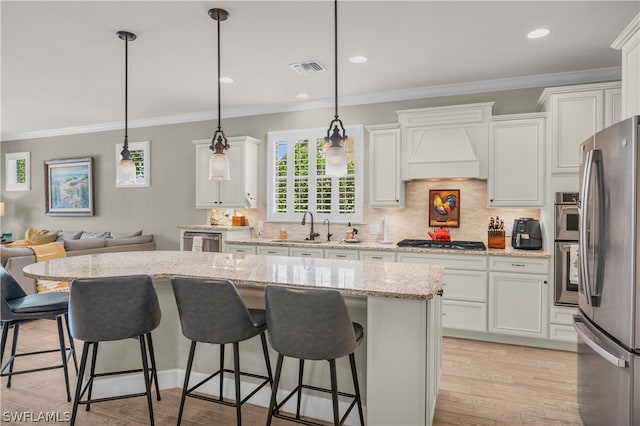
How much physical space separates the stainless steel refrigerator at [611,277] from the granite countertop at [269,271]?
0.84 meters

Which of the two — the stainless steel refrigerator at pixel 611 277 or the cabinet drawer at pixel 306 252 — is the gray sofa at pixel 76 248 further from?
the stainless steel refrigerator at pixel 611 277

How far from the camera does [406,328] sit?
1999 millimetres

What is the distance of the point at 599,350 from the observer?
2037 millimetres

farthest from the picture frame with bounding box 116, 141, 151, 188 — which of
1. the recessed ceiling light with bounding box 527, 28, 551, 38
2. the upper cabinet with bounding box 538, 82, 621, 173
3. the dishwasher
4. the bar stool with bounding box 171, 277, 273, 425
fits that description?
A: the upper cabinet with bounding box 538, 82, 621, 173

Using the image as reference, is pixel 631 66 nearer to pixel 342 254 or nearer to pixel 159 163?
pixel 342 254

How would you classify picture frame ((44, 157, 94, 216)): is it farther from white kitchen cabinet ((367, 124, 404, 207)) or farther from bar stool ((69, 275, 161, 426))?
bar stool ((69, 275, 161, 426))

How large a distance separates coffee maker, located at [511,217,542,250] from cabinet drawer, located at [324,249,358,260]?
1.68 metres

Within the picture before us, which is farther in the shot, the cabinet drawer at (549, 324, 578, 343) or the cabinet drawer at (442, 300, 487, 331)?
the cabinet drawer at (442, 300, 487, 331)

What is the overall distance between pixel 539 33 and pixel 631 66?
992mm

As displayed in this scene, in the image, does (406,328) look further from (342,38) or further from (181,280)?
(342,38)

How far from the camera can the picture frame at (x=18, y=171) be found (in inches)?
296

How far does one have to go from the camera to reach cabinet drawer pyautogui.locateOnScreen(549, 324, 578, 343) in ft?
12.1

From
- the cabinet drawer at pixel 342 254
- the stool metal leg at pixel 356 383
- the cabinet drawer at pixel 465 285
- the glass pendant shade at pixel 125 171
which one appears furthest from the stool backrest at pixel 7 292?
the cabinet drawer at pixel 465 285

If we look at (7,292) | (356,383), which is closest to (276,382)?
(356,383)
